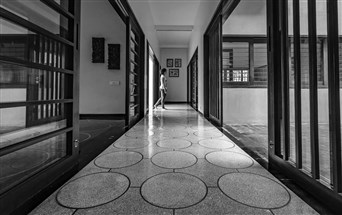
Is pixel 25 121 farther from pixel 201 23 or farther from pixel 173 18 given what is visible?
pixel 173 18

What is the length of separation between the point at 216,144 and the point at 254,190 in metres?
0.90

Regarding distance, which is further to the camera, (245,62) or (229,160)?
(245,62)

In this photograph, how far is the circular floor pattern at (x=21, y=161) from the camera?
3.78 feet

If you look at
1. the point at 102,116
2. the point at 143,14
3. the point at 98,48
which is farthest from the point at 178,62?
the point at 102,116

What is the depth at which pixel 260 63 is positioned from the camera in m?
4.45

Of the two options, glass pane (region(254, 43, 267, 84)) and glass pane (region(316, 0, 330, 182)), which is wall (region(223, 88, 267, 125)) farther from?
glass pane (region(316, 0, 330, 182))

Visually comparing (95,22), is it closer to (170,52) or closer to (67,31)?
(67,31)

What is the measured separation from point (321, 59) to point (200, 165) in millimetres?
1046

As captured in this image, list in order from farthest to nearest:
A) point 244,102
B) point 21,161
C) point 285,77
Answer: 1. point 244,102
2. point 21,161
3. point 285,77

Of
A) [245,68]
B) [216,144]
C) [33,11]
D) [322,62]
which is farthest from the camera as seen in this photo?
[245,68]

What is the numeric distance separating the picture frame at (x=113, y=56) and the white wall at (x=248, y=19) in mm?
2832

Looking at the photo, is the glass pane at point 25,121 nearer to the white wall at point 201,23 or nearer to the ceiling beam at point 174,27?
the white wall at point 201,23

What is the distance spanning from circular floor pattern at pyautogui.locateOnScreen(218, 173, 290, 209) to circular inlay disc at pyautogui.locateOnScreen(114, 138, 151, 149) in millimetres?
981

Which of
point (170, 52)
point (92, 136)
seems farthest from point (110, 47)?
point (170, 52)
